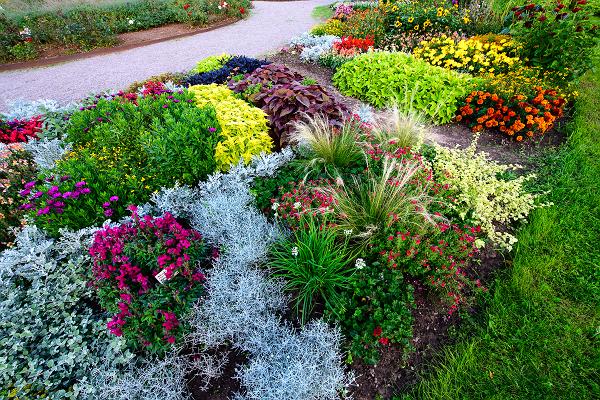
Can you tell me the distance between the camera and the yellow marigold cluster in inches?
252

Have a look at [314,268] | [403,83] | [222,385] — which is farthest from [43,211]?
[403,83]

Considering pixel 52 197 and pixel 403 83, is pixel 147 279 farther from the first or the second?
pixel 403 83

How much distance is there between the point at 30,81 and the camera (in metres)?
7.97

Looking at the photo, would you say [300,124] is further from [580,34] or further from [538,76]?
[580,34]

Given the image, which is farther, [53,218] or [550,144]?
[550,144]

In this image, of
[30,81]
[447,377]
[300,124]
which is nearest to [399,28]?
[300,124]

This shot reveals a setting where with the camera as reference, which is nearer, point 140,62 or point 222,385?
point 222,385

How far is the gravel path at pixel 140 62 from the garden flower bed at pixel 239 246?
3252 millimetres

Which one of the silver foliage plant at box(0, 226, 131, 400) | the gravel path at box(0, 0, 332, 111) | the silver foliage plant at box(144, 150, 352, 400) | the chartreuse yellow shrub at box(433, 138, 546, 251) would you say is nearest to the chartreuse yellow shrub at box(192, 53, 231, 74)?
the gravel path at box(0, 0, 332, 111)

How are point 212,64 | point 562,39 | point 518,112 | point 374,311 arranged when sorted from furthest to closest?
point 212,64 < point 562,39 < point 518,112 < point 374,311

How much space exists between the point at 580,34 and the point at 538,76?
0.83m

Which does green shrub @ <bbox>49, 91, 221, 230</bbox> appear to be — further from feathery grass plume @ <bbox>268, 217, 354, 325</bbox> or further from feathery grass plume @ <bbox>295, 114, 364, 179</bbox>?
feathery grass plume @ <bbox>268, 217, 354, 325</bbox>

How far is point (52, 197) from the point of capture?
306 cm

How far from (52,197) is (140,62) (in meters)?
7.30
